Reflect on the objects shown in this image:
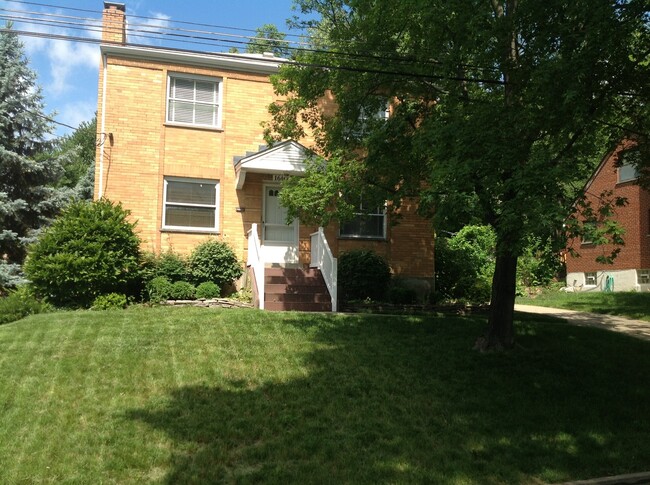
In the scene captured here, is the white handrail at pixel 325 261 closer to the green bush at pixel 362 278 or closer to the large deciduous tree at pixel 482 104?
the green bush at pixel 362 278

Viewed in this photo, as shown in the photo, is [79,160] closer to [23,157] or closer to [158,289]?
[23,157]

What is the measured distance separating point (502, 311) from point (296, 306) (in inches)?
194

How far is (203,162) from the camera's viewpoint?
49.7 ft

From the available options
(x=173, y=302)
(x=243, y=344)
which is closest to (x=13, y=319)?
(x=173, y=302)

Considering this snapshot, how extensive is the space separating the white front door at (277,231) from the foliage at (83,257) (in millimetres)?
3800

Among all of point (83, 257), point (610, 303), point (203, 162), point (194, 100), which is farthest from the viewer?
point (610, 303)

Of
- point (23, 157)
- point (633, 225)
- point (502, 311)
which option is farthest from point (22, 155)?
point (633, 225)

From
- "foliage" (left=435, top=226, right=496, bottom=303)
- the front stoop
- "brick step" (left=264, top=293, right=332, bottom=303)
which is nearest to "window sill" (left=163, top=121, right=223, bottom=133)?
the front stoop

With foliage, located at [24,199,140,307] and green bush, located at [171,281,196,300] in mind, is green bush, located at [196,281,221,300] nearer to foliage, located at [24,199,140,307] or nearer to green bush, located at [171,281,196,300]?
green bush, located at [171,281,196,300]

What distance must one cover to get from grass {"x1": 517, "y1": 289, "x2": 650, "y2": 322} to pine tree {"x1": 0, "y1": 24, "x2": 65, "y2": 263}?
1777 centimetres

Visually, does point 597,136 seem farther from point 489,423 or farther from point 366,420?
point 366,420

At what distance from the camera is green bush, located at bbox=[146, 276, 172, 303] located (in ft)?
42.4

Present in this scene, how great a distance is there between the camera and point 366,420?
6.45 m

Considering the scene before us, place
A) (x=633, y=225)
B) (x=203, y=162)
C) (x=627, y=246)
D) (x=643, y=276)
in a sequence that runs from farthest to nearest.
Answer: (x=627, y=246) → (x=633, y=225) → (x=643, y=276) → (x=203, y=162)
